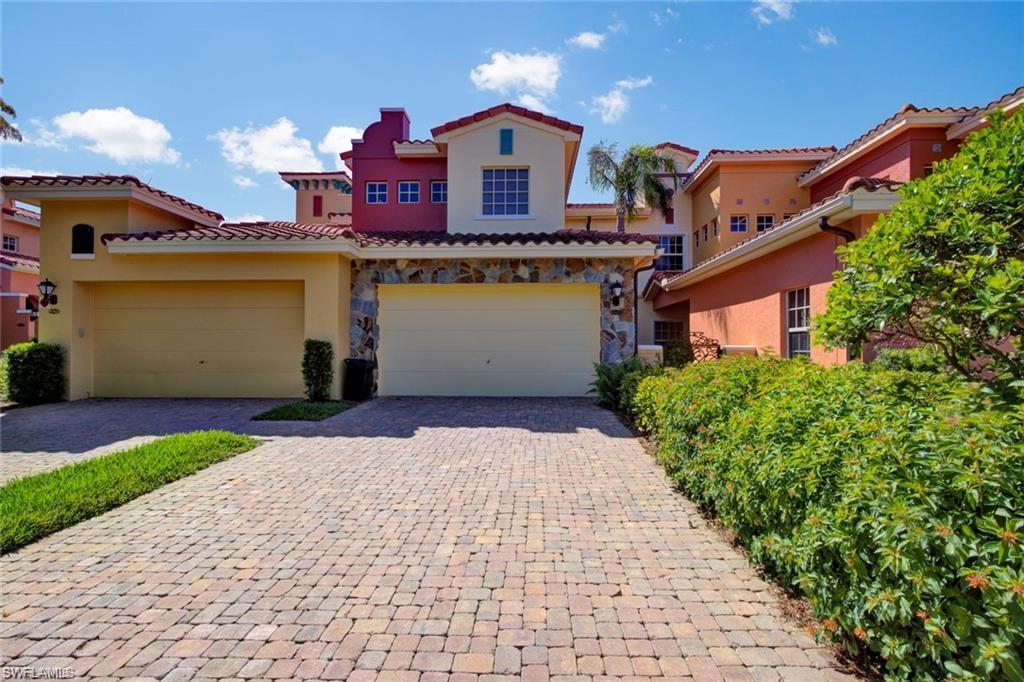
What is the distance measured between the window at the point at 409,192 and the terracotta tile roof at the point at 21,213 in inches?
777

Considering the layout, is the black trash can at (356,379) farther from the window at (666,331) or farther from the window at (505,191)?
the window at (666,331)

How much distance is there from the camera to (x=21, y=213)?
22641 mm

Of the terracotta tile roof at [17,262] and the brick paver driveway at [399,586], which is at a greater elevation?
the terracotta tile roof at [17,262]

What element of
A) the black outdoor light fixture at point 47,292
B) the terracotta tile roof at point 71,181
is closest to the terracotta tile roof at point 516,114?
the terracotta tile roof at point 71,181

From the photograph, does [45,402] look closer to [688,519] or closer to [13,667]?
[13,667]

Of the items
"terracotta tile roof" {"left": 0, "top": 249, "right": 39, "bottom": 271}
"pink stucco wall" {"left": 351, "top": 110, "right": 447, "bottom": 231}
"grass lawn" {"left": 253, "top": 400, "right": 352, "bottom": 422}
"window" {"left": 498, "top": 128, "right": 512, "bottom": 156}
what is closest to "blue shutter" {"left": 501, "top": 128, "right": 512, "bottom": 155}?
"window" {"left": 498, "top": 128, "right": 512, "bottom": 156}

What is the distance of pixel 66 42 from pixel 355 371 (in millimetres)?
6710

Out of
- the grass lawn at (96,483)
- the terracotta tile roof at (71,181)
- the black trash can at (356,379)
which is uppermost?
the terracotta tile roof at (71,181)

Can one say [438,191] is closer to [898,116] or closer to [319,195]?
[898,116]

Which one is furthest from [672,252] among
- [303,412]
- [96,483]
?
[96,483]

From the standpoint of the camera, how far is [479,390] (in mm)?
11203

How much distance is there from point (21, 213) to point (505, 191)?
2414 cm

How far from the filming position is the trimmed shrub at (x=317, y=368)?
996 cm

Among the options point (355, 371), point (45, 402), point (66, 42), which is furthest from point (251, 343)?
point (66, 42)
